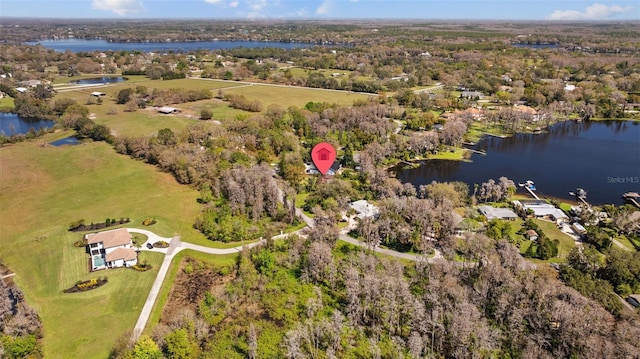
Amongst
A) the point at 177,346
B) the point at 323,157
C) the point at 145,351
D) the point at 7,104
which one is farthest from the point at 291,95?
the point at 145,351

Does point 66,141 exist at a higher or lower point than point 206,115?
lower

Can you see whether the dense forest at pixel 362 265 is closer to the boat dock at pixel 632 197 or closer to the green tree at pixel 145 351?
the green tree at pixel 145 351

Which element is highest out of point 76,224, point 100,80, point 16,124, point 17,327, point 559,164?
point 100,80

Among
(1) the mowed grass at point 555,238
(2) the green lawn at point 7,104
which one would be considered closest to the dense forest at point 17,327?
(1) the mowed grass at point 555,238

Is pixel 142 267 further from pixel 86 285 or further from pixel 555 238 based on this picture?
pixel 555 238

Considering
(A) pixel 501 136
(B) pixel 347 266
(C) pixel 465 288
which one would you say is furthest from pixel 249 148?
(A) pixel 501 136

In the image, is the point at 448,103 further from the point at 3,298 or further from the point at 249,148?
the point at 3,298

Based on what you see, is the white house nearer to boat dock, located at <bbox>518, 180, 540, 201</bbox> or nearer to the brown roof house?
boat dock, located at <bbox>518, 180, 540, 201</bbox>
